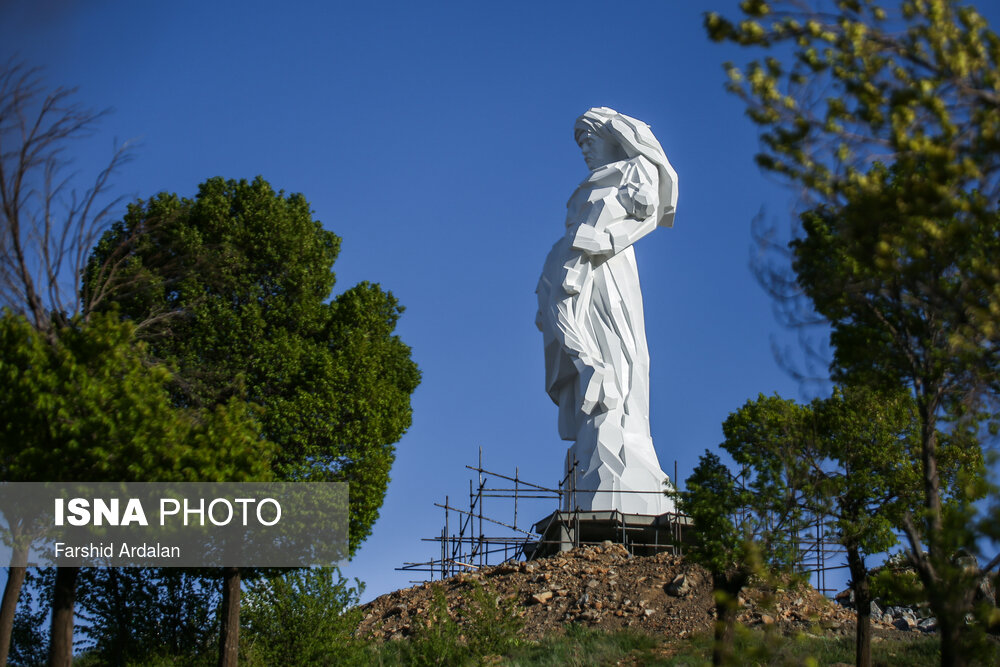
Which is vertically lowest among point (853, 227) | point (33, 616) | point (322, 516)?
point (33, 616)

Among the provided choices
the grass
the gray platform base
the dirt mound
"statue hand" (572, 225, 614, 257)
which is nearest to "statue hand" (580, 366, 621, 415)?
the gray platform base

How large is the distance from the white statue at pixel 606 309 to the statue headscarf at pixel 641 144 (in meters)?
0.03

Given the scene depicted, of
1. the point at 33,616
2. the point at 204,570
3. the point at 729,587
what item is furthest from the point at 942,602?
the point at 33,616

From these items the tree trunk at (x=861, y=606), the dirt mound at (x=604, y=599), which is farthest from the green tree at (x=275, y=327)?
the tree trunk at (x=861, y=606)

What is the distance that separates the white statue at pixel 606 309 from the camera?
85.2 feet

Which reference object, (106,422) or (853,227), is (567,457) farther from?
(853,227)

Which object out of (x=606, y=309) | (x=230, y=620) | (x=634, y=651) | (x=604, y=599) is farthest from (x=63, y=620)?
(x=606, y=309)

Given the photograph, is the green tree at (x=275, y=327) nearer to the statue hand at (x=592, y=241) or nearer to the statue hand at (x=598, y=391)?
the statue hand at (x=598, y=391)

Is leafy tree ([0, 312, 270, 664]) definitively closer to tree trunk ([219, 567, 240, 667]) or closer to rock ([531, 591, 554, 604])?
tree trunk ([219, 567, 240, 667])

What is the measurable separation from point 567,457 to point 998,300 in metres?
20.3

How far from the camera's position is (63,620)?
13492 mm

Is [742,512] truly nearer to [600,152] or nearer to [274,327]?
[274,327]

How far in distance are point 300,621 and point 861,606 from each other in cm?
907

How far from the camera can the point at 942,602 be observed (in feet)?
28.0
